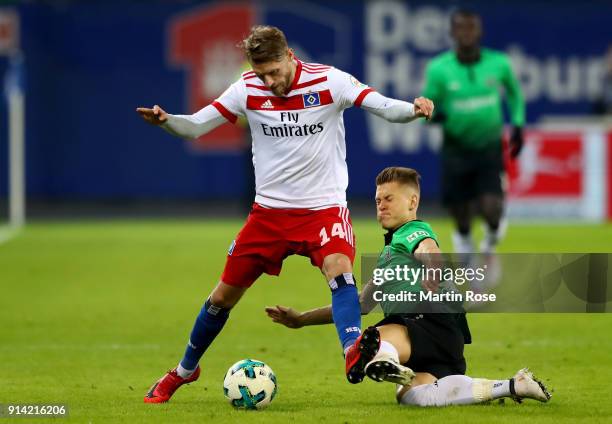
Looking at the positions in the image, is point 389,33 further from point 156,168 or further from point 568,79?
point 156,168

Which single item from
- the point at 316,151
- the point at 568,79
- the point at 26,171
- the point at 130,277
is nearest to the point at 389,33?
the point at 568,79

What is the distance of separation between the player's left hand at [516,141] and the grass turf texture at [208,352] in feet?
5.57

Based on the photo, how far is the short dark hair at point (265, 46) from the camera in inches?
285

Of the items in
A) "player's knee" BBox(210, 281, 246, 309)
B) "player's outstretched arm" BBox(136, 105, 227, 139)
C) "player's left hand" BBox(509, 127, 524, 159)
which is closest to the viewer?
"player's outstretched arm" BBox(136, 105, 227, 139)

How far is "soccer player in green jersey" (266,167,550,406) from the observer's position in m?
6.88

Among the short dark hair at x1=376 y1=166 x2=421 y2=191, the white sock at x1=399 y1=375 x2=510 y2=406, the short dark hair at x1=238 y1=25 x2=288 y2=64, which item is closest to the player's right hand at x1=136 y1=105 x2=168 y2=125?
the short dark hair at x1=238 y1=25 x2=288 y2=64

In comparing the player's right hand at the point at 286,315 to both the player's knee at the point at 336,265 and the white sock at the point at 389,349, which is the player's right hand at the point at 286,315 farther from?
the white sock at the point at 389,349

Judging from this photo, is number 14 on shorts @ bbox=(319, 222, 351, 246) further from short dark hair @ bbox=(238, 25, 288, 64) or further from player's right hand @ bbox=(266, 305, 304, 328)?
short dark hair @ bbox=(238, 25, 288, 64)

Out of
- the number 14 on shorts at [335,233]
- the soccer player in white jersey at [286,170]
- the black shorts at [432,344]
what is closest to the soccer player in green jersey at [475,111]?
the soccer player in white jersey at [286,170]

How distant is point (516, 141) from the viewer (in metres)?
13.1

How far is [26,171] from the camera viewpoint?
89.8 feet

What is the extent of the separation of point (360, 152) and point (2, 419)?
20.4 meters

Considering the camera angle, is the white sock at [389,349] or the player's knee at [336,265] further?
the player's knee at [336,265]

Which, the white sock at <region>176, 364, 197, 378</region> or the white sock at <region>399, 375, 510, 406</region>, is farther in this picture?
the white sock at <region>176, 364, 197, 378</region>
